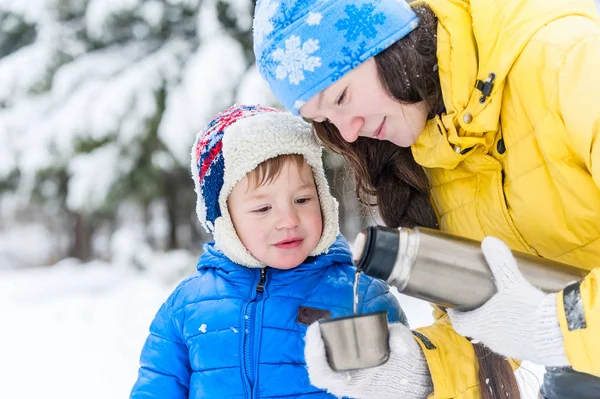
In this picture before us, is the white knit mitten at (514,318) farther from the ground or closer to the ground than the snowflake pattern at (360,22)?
closer to the ground

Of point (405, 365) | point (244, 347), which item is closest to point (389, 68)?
point (405, 365)

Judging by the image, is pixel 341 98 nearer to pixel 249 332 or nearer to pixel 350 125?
pixel 350 125

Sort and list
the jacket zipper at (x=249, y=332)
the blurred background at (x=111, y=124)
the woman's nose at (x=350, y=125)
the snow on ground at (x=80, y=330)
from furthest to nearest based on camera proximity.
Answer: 1. the blurred background at (x=111, y=124)
2. the snow on ground at (x=80, y=330)
3. the jacket zipper at (x=249, y=332)
4. the woman's nose at (x=350, y=125)

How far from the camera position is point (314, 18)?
1.60 meters

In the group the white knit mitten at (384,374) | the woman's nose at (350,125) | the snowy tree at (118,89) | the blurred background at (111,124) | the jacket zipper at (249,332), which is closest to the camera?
the white knit mitten at (384,374)

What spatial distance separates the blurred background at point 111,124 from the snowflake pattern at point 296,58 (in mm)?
2681

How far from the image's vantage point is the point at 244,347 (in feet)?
5.91

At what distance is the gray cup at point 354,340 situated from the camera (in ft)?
4.75

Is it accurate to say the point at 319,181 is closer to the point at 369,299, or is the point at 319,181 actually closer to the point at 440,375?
the point at 369,299

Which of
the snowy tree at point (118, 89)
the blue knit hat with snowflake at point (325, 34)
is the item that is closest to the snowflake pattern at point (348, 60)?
the blue knit hat with snowflake at point (325, 34)

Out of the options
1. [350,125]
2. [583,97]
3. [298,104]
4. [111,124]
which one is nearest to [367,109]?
[350,125]

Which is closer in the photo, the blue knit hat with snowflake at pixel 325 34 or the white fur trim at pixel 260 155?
the blue knit hat with snowflake at pixel 325 34

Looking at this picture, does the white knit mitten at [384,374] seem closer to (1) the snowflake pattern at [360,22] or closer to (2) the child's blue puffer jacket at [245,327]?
(2) the child's blue puffer jacket at [245,327]

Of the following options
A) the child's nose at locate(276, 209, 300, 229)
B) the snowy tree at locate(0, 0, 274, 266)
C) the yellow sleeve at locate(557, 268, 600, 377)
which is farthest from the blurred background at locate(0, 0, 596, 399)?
the yellow sleeve at locate(557, 268, 600, 377)
